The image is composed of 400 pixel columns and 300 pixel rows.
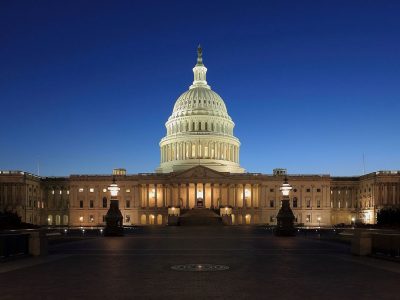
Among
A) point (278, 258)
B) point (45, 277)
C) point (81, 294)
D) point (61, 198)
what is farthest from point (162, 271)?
point (61, 198)

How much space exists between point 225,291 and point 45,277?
8718mm

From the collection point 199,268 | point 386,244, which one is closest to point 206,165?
point 386,244

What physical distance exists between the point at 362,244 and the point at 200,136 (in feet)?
442

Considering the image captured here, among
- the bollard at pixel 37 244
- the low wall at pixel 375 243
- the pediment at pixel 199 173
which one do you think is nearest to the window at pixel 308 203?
the pediment at pixel 199 173

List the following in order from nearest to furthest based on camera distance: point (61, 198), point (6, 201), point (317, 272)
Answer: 1. point (317, 272)
2. point (6, 201)
3. point (61, 198)

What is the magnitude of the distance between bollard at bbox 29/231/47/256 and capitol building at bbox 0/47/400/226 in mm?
104791

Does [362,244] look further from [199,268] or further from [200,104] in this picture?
[200,104]

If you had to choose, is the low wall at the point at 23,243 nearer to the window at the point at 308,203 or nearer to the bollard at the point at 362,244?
the bollard at the point at 362,244

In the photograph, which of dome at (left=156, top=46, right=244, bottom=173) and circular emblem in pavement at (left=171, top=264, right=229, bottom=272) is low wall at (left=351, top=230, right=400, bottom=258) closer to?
circular emblem in pavement at (left=171, top=264, right=229, bottom=272)

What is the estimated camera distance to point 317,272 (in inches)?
1024

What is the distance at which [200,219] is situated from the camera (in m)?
122

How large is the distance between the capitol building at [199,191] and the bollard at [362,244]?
105 meters

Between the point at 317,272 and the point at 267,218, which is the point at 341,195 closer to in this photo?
the point at 267,218

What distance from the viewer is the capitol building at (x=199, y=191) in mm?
147375
